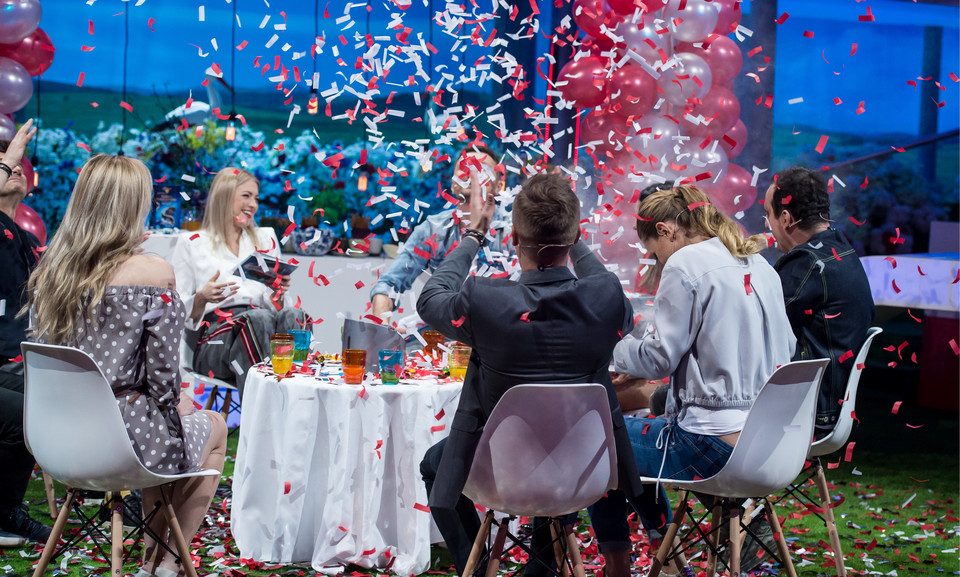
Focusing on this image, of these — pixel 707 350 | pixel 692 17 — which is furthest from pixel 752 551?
pixel 692 17

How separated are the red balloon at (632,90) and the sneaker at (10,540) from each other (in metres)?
3.47

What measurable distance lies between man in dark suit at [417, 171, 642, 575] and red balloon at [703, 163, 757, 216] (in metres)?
2.69

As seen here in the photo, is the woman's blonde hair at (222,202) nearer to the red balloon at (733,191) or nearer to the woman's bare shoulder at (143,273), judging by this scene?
the woman's bare shoulder at (143,273)

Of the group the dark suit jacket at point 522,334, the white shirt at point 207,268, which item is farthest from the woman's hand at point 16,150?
the dark suit jacket at point 522,334

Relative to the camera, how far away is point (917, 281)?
210 inches

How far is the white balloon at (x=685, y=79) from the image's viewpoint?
15.5ft

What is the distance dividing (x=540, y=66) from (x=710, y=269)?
4328mm

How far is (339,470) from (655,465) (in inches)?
43.7

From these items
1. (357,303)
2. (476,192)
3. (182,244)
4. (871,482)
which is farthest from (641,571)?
(357,303)

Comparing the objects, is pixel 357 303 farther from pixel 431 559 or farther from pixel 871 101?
pixel 871 101

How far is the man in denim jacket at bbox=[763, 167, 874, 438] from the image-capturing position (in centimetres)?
318

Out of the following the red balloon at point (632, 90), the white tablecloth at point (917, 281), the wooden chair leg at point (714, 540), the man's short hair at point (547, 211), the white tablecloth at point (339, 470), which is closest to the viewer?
the man's short hair at point (547, 211)

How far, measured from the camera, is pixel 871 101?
35.8ft

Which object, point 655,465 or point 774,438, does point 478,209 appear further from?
point 774,438
